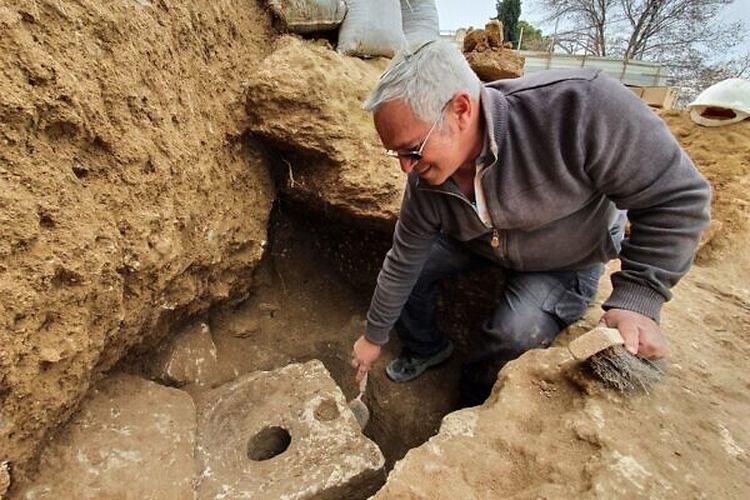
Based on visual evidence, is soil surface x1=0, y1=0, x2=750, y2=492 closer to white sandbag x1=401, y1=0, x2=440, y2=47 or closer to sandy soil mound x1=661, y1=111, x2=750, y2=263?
sandy soil mound x1=661, y1=111, x2=750, y2=263

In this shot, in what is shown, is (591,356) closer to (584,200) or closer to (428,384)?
(584,200)

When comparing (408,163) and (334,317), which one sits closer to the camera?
(408,163)

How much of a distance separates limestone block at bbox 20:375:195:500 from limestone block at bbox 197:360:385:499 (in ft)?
0.34

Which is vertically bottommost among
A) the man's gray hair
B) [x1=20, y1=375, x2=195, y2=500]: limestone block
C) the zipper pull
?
[x1=20, y1=375, x2=195, y2=500]: limestone block

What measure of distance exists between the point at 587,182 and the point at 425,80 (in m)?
0.64

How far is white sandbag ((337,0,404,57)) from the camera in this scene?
2633 millimetres

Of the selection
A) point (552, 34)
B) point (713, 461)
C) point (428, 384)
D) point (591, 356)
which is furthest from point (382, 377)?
point (552, 34)

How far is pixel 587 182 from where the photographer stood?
1434 millimetres

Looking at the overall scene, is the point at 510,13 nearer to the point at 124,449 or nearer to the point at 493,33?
the point at 493,33

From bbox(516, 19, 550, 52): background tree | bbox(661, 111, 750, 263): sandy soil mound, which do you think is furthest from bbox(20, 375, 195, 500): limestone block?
bbox(516, 19, 550, 52): background tree

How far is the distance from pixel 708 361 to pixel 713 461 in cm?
67

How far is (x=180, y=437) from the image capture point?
5.07 feet

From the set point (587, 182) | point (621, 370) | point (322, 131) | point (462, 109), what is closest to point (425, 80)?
point (462, 109)

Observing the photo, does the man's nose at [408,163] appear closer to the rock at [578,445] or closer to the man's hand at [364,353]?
the rock at [578,445]
